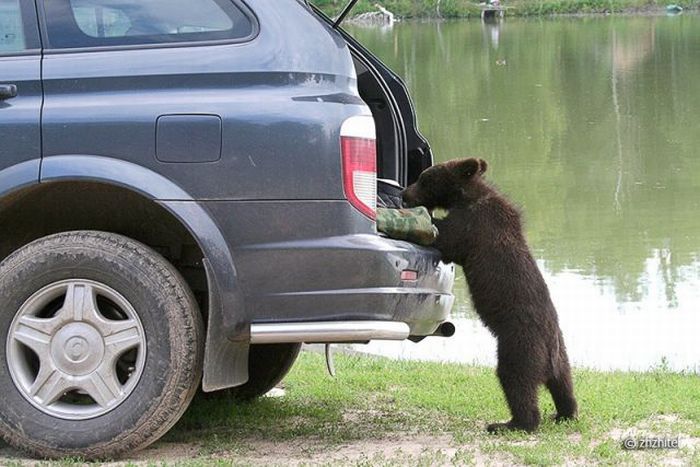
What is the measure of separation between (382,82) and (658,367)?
3451 millimetres

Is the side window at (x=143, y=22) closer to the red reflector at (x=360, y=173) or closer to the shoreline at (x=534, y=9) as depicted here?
the red reflector at (x=360, y=173)

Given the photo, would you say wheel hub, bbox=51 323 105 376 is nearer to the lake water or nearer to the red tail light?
the red tail light

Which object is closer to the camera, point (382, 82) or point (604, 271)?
point (382, 82)

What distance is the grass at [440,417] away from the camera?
5148 mm

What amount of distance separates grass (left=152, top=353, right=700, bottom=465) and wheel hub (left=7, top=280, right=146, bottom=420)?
1.55 ft

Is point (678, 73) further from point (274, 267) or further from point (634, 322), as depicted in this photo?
point (274, 267)

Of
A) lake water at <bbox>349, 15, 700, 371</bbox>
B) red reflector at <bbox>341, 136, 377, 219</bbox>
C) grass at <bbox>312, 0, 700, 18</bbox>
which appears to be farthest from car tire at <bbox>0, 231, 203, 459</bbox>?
grass at <bbox>312, 0, 700, 18</bbox>

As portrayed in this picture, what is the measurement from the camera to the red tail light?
4.94m

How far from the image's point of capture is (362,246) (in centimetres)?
496

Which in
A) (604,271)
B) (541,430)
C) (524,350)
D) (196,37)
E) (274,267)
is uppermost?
(196,37)

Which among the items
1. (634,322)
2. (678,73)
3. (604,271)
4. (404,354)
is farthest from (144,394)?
(678,73)

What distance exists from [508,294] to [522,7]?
72484 millimetres

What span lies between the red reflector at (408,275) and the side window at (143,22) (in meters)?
1.14
